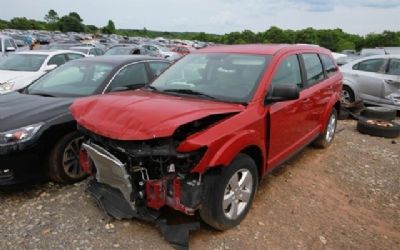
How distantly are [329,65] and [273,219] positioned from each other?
3.24 metres

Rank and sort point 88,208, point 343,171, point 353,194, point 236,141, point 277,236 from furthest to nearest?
point 343,171, point 353,194, point 88,208, point 277,236, point 236,141

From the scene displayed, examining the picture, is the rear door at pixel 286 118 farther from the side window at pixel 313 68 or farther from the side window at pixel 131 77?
the side window at pixel 131 77

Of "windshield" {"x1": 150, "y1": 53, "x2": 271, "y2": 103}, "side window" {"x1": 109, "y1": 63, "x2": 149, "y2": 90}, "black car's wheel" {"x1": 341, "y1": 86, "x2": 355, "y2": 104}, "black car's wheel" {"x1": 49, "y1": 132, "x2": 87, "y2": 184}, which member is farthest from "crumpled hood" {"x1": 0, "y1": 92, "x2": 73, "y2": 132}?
"black car's wheel" {"x1": 341, "y1": 86, "x2": 355, "y2": 104}

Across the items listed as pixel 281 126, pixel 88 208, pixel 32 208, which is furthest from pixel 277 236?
pixel 32 208

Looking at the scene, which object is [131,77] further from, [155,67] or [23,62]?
[23,62]

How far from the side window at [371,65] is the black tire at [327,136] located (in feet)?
12.1

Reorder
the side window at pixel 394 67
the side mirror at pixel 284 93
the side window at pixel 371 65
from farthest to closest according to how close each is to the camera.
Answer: the side window at pixel 371 65 → the side window at pixel 394 67 → the side mirror at pixel 284 93

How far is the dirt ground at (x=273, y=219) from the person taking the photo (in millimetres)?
3551

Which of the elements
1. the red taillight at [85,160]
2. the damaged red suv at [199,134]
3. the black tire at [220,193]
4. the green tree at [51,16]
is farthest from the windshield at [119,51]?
the green tree at [51,16]

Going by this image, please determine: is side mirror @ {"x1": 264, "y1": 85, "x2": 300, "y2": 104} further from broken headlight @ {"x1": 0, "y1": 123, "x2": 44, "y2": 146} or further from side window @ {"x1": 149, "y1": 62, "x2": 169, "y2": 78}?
side window @ {"x1": 149, "y1": 62, "x2": 169, "y2": 78}

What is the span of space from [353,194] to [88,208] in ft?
10.3

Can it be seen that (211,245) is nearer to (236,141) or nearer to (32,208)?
(236,141)

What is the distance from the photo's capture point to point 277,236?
3.67 metres

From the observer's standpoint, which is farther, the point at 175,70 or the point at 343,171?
the point at 343,171
